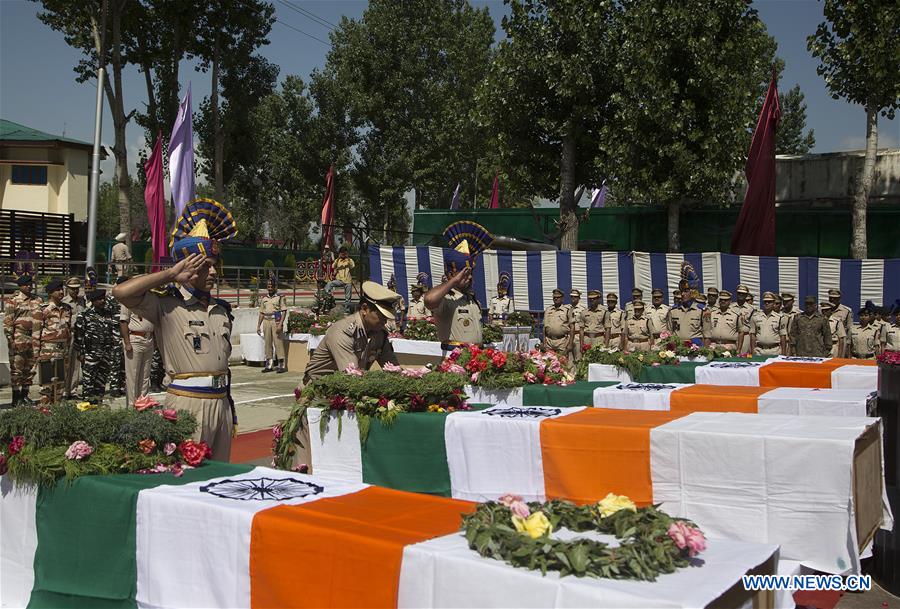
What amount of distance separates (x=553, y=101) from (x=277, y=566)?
25.5 m

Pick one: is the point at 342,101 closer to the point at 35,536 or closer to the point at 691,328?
the point at 691,328

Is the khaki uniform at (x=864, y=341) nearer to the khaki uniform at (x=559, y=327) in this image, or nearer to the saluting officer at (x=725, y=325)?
the saluting officer at (x=725, y=325)

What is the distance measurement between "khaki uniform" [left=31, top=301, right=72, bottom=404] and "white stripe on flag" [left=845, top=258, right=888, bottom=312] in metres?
14.7

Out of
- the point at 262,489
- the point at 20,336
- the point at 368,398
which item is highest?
the point at 20,336

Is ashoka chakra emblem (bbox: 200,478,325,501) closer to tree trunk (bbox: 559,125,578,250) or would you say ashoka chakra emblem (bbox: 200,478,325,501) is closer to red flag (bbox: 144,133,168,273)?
red flag (bbox: 144,133,168,273)

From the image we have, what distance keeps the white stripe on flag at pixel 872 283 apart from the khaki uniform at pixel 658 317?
4648 millimetres

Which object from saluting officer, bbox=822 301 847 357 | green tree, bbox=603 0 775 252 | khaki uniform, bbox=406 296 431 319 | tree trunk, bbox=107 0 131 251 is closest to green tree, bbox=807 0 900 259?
green tree, bbox=603 0 775 252

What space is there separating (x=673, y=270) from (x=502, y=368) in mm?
11742

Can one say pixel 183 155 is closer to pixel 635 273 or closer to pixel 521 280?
pixel 521 280

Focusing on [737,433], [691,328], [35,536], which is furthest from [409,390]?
[691,328]

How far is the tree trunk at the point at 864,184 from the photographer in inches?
870

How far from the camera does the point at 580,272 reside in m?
20.6

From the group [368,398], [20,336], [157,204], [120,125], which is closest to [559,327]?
[20,336]

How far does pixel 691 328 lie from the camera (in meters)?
15.4
